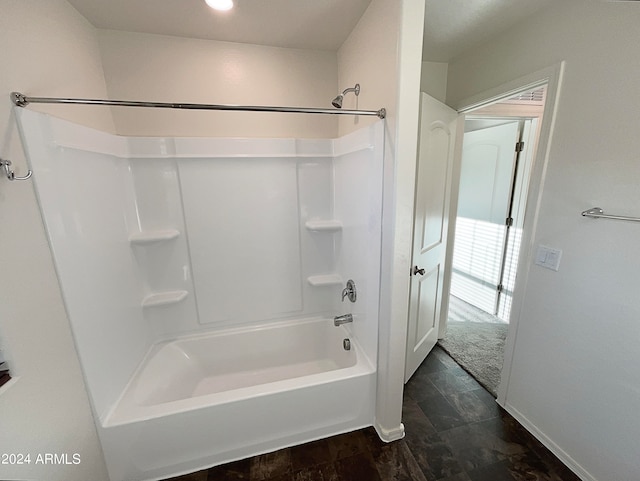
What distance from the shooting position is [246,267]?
2045 millimetres

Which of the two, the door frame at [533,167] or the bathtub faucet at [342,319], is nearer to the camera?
the door frame at [533,167]

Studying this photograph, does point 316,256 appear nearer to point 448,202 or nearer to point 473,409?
point 448,202

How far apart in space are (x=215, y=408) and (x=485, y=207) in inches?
124

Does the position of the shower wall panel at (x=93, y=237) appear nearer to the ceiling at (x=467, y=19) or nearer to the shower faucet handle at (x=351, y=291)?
the shower faucet handle at (x=351, y=291)

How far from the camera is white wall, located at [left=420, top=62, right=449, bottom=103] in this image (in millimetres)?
2031

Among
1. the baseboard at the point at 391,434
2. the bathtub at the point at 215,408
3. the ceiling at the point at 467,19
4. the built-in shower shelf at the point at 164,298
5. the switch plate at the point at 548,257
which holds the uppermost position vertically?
the ceiling at the point at 467,19

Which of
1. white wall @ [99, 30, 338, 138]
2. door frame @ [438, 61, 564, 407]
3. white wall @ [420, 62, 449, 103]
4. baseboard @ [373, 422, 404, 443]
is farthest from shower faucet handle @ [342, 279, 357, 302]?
white wall @ [420, 62, 449, 103]

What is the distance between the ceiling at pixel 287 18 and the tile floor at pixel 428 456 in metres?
2.44

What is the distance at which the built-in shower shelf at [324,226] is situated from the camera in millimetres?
2000

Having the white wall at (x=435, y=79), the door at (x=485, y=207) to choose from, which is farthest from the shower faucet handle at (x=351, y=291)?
the door at (x=485, y=207)

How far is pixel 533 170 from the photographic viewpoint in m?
1.47

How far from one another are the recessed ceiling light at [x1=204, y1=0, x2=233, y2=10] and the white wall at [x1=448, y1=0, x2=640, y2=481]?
1644 millimetres

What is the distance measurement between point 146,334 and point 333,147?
1921 millimetres

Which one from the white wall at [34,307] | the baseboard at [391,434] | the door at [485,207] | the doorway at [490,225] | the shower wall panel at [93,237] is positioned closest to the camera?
the white wall at [34,307]
